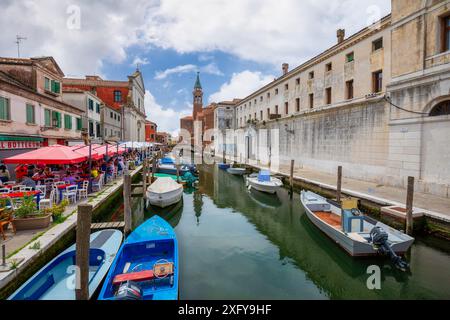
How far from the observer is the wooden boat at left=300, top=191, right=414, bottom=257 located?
714cm

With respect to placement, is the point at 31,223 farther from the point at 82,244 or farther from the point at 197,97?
the point at 197,97

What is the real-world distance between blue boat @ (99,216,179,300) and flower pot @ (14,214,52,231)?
280 cm

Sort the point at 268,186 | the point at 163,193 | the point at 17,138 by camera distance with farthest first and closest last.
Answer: the point at 268,186 < the point at 17,138 < the point at 163,193

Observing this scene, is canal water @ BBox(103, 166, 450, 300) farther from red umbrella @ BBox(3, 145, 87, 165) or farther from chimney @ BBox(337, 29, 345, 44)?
chimney @ BBox(337, 29, 345, 44)

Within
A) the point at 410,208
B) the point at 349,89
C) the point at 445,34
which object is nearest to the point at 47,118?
the point at 410,208

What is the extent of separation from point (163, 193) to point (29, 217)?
20.5 feet

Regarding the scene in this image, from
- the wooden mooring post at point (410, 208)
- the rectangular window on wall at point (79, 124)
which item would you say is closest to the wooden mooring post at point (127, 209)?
the wooden mooring post at point (410, 208)

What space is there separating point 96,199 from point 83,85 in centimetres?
3586

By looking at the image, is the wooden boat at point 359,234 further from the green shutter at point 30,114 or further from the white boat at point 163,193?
the green shutter at point 30,114

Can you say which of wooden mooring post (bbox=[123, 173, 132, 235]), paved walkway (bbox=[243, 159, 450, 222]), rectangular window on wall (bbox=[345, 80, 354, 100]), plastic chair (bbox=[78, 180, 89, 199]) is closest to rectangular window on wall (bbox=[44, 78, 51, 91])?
plastic chair (bbox=[78, 180, 89, 199])

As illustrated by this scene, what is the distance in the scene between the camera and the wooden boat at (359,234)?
714 cm

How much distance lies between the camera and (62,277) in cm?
555

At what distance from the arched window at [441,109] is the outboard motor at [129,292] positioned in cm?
1471
